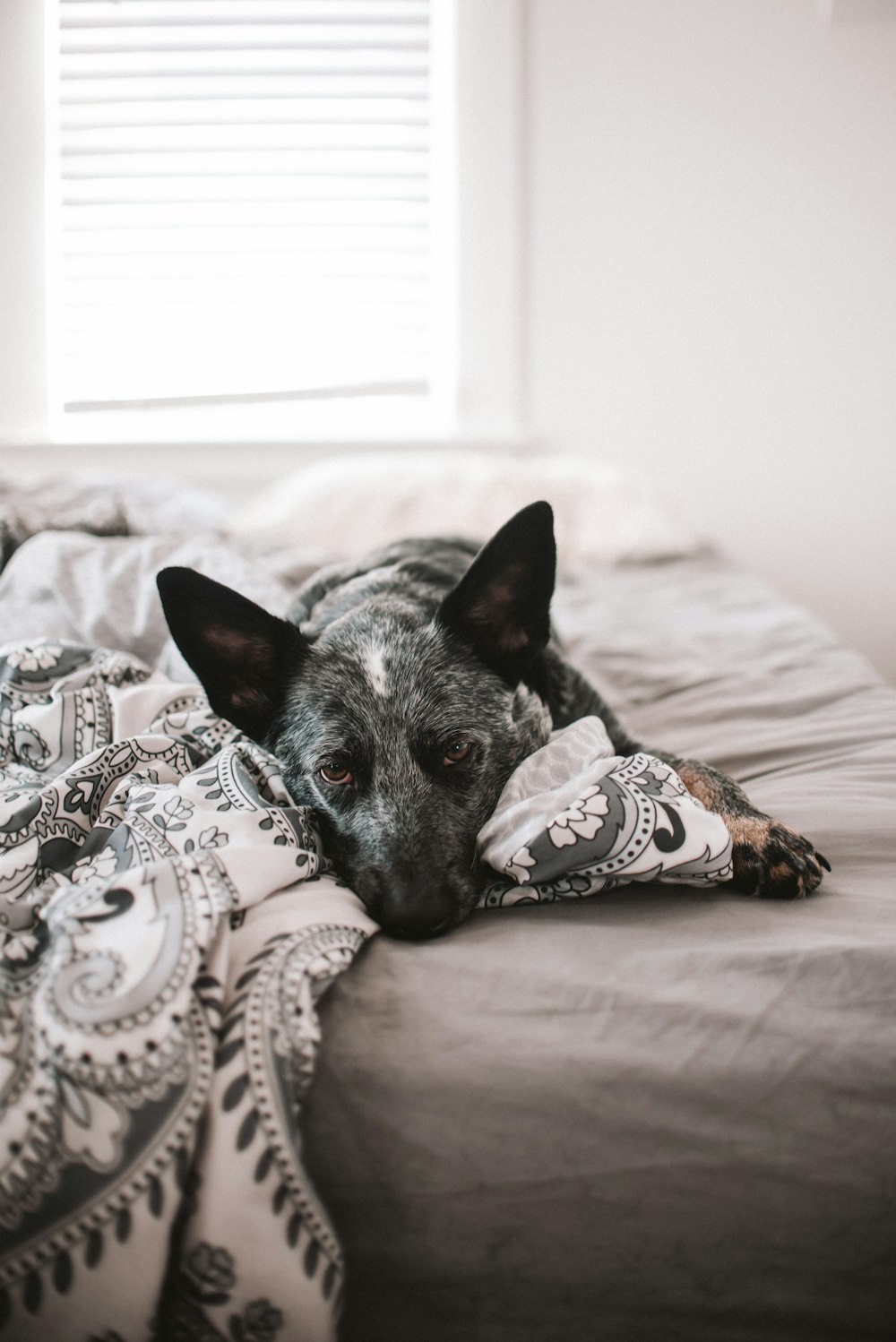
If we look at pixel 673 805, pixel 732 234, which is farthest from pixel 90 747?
pixel 732 234

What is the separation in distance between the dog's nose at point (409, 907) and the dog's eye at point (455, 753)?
235 millimetres

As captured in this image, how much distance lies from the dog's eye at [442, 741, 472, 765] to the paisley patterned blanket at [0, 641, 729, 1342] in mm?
163

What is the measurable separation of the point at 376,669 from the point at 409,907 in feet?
1.35

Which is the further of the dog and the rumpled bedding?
the dog

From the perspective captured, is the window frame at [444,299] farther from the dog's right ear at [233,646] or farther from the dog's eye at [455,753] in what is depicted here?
the dog's eye at [455,753]

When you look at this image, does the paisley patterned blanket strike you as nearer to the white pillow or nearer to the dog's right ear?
the dog's right ear

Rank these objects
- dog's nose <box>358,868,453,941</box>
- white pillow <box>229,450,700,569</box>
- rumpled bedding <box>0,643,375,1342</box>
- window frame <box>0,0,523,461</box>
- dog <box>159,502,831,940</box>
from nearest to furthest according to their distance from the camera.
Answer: rumpled bedding <box>0,643,375,1342</box>, dog's nose <box>358,868,453,941</box>, dog <box>159,502,831,940</box>, white pillow <box>229,450,700,569</box>, window frame <box>0,0,523,461</box>

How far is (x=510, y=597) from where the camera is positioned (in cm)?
137

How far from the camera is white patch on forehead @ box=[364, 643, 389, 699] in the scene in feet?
Result: 4.21

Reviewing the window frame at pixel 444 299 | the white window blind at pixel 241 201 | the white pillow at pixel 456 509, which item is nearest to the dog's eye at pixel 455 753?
the white pillow at pixel 456 509

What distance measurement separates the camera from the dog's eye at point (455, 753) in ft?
4.12

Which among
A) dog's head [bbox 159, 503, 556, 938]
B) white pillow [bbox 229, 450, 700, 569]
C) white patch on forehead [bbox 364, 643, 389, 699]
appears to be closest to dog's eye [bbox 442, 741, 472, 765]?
dog's head [bbox 159, 503, 556, 938]

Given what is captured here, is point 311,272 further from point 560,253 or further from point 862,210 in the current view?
point 862,210

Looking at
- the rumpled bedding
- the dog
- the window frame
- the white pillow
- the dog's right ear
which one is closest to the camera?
Result: the rumpled bedding
